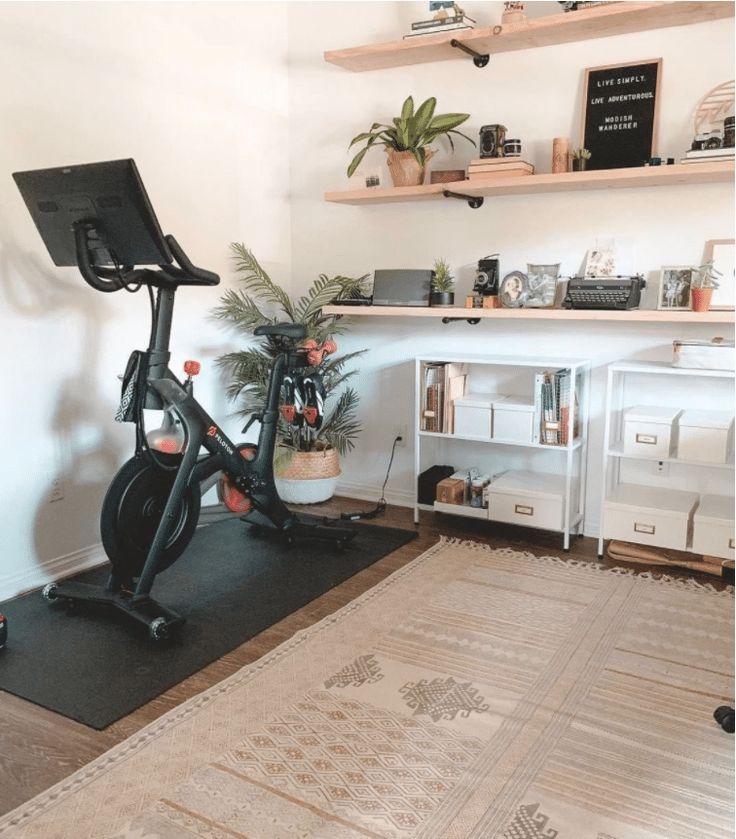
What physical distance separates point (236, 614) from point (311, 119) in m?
2.76

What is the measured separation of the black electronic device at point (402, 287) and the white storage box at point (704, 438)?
1.33 m

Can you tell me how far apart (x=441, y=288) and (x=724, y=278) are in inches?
49.7

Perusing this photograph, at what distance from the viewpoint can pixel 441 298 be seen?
3844 mm

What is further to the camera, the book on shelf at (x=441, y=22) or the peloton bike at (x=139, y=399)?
the book on shelf at (x=441, y=22)

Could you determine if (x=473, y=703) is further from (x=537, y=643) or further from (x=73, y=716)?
(x=73, y=716)

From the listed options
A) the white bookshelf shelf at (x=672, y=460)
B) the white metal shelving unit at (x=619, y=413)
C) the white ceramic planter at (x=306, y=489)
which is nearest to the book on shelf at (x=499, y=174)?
the white metal shelving unit at (x=619, y=413)

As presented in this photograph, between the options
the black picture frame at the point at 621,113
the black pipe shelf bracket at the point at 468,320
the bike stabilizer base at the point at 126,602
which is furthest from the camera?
the black pipe shelf bracket at the point at 468,320

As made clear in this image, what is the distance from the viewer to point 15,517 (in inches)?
125

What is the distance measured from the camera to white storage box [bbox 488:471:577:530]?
11.9 feet

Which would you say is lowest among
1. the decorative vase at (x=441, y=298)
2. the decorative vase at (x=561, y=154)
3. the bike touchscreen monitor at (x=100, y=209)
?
the decorative vase at (x=441, y=298)

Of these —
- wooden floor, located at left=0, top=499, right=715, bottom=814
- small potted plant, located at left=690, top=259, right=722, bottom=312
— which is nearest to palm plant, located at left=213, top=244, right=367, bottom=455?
wooden floor, located at left=0, top=499, right=715, bottom=814

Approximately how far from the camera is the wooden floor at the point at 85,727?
2.03 m

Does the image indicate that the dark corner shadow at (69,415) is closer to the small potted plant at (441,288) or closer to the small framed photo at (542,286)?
the small potted plant at (441,288)

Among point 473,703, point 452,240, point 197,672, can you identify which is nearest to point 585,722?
point 473,703
